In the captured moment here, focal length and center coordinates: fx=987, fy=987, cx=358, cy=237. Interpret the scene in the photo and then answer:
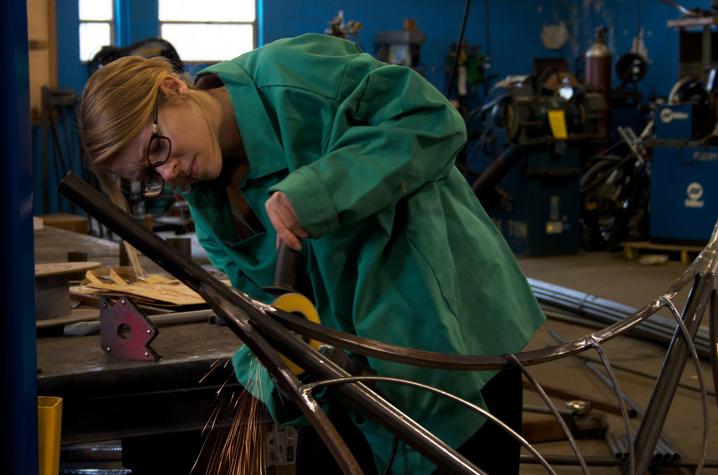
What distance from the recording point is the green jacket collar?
4.69 feet

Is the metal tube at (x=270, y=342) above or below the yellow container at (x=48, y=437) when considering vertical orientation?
above

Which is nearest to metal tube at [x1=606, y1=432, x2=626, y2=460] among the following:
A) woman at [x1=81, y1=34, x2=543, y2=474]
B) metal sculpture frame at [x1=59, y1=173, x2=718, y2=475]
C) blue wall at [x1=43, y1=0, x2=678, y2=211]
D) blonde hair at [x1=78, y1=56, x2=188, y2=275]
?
woman at [x1=81, y1=34, x2=543, y2=474]

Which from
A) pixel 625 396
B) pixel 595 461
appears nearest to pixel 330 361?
pixel 595 461

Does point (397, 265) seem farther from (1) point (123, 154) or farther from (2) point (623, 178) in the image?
(2) point (623, 178)

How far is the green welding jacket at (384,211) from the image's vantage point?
4.33 feet

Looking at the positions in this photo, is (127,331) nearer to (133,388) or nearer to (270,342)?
(133,388)

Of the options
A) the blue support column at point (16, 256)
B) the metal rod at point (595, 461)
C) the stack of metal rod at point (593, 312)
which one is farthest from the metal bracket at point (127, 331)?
the stack of metal rod at point (593, 312)

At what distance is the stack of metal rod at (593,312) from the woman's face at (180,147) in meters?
3.31

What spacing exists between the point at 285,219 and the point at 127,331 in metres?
0.73

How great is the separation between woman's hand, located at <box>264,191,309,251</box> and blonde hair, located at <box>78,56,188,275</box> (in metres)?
0.25

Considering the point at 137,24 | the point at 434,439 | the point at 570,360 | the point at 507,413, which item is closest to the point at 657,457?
the point at 570,360

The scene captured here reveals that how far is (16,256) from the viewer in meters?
1.01

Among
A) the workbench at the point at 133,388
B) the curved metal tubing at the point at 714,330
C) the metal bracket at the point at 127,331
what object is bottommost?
the workbench at the point at 133,388

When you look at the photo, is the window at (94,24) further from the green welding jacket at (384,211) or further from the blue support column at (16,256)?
the blue support column at (16,256)
